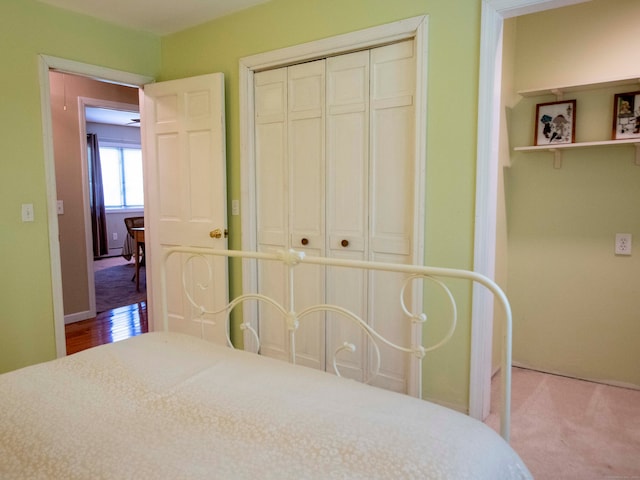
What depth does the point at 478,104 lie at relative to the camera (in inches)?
83.7

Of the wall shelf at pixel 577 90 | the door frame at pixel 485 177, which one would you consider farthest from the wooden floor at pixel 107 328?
the wall shelf at pixel 577 90

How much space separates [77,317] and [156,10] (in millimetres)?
2899

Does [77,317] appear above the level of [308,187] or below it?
below

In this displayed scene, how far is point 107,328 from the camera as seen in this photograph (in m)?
4.03

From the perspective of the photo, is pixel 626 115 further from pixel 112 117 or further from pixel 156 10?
pixel 112 117

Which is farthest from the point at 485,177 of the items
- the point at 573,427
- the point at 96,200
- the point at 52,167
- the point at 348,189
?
the point at 96,200

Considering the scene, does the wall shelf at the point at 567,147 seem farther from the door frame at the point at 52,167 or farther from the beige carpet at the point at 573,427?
the door frame at the point at 52,167

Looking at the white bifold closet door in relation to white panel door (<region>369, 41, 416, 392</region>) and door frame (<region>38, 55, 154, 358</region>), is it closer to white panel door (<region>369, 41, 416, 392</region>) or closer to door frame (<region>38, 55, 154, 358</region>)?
white panel door (<region>369, 41, 416, 392</region>)

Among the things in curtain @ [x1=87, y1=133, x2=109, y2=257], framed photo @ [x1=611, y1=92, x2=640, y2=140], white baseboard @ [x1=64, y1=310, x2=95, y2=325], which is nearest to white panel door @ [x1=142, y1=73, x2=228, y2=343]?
white baseboard @ [x1=64, y1=310, x2=95, y2=325]

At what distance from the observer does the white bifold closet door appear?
241cm

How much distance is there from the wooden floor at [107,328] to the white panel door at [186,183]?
2.12 ft

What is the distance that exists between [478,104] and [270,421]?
175cm

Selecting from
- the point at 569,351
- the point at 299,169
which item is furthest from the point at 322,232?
the point at 569,351

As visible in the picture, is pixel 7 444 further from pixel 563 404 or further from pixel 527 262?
pixel 527 262
